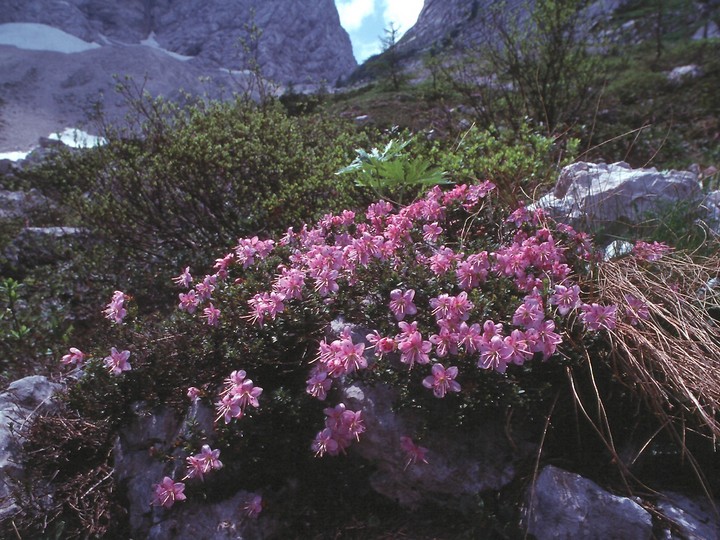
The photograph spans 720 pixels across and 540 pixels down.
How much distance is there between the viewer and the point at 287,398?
2105mm

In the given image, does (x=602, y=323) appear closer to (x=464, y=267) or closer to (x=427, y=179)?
(x=464, y=267)

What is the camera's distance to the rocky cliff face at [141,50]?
81.1ft

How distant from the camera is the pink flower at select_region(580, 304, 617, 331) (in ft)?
6.37

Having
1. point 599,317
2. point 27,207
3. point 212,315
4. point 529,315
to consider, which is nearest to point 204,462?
point 212,315

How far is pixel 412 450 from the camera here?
6.38 ft

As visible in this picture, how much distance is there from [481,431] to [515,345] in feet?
1.68

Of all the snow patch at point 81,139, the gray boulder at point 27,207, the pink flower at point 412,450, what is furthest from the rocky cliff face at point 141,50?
the pink flower at point 412,450

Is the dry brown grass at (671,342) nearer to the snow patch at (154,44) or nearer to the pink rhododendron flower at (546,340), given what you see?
the pink rhododendron flower at (546,340)

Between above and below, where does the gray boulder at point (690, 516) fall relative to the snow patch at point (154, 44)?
below

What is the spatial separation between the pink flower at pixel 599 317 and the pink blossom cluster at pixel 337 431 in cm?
100

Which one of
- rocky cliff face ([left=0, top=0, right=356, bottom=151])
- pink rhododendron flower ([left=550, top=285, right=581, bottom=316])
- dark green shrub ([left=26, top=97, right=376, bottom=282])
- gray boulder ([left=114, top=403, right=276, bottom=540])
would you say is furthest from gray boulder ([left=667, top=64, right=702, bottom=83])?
gray boulder ([left=114, top=403, right=276, bottom=540])

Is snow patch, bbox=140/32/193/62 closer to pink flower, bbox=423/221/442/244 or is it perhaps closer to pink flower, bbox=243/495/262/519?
pink flower, bbox=423/221/442/244

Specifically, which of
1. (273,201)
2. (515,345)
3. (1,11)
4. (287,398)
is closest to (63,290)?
(273,201)

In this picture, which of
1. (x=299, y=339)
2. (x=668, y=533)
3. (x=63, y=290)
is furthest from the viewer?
(x=63, y=290)
